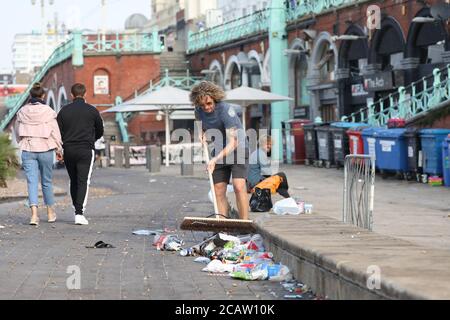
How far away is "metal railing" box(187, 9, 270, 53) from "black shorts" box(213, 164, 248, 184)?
1207 inches

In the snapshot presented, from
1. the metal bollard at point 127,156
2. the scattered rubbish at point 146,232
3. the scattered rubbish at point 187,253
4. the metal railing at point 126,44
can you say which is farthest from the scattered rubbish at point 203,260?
the metal railing at point 126,44

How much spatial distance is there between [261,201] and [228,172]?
3.30ft

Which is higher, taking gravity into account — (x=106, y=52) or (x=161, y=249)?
(x=106, y=52)

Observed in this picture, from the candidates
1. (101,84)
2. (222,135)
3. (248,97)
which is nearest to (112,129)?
(101,84)

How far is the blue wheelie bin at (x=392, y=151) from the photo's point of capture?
922 inches

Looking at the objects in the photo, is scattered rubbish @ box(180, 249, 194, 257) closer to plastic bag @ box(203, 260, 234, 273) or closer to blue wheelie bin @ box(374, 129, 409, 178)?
plastic bag @ box(203, 260, 234, 273)

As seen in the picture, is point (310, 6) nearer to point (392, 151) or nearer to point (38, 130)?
point (392, 151)

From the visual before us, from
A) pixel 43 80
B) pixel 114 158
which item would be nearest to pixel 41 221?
pixel 114 158

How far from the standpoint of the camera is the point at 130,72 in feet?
177

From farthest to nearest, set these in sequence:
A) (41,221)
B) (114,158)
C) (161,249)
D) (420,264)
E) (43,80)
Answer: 1. (43,80)
2. (114,158)
3. (41,221)
4. (161,249)
5. (420,264)

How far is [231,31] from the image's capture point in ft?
157
